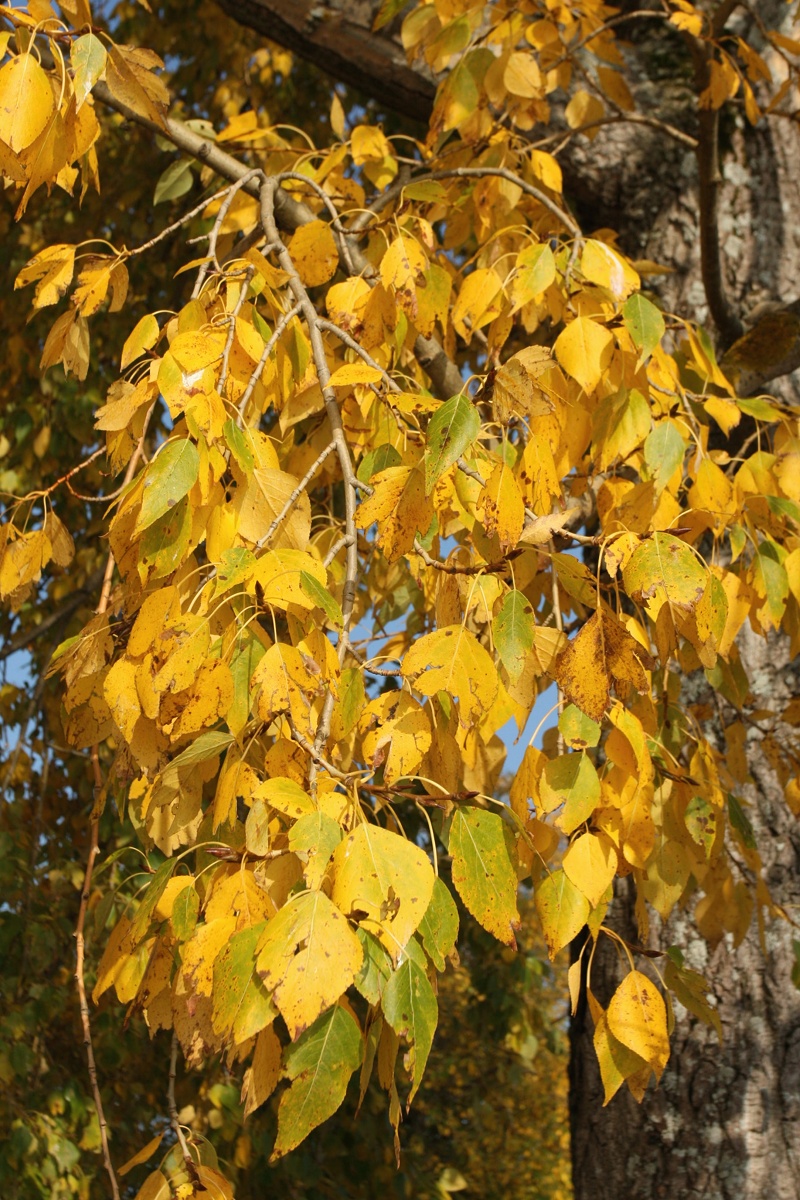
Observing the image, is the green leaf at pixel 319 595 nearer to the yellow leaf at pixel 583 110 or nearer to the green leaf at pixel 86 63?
the green leaf at pixel 86 63

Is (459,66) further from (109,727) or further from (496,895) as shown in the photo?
(496,895)

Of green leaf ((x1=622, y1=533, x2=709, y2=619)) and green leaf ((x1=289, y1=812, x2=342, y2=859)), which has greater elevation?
green leaf ((x1=622, y1=533, x2=709, y2=619))

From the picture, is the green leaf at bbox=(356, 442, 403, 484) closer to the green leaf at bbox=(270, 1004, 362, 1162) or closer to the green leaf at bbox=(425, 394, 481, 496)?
the green leaf at bbox=(425, 394, 481, 496)

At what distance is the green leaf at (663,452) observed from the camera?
3.39 feet

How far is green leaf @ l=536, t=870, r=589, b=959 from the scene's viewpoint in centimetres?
81

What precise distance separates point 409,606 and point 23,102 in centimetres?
72

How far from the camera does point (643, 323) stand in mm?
1022

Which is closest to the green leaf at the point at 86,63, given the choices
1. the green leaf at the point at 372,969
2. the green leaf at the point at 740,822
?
the green leaf at the point at 372,969

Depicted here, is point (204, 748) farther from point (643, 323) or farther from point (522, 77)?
point (522, 77)

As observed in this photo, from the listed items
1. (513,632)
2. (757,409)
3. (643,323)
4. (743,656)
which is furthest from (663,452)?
(743,656)

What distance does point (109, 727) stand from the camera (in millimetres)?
930

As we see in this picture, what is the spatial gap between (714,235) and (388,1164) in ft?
7.64

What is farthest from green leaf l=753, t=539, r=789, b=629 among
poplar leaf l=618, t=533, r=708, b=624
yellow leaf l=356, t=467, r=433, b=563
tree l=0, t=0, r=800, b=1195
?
yellow leaf l=356, t=467, r=433, b=563

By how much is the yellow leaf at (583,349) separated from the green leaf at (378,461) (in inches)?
7.4
